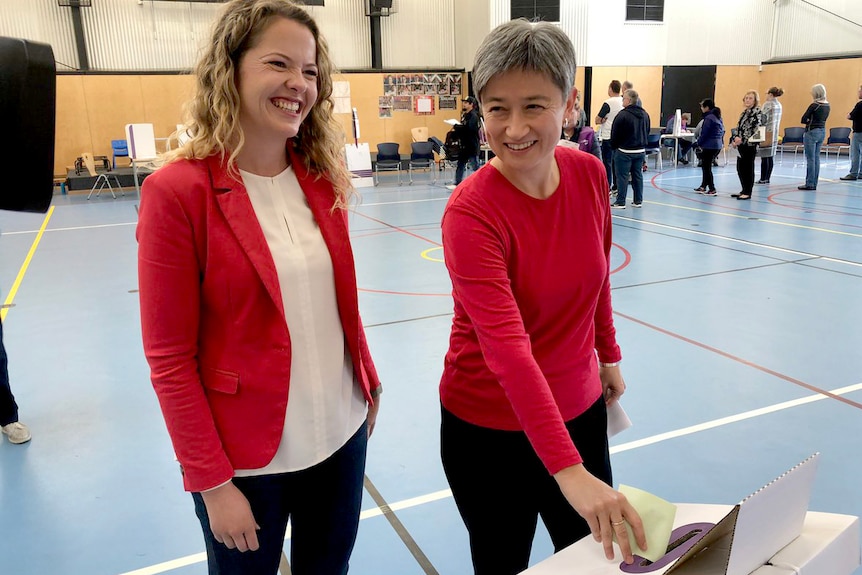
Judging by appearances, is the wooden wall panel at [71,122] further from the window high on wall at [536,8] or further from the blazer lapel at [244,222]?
the blazer lapel at [244,222]

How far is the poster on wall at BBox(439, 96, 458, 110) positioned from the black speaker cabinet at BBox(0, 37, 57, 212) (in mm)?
17603

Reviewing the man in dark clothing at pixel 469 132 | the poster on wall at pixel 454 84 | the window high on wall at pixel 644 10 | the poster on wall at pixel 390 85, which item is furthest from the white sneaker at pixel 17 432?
the window high on wall at pixel 644 10

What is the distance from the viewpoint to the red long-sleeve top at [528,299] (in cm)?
121

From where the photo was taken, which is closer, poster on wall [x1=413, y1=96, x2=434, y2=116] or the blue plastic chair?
the blue plastic chair

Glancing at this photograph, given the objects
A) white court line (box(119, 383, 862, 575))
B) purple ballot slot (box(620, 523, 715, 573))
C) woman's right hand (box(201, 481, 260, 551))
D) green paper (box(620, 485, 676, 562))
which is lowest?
white court line (box(119, 383, 862, 575))

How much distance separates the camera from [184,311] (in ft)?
4.08

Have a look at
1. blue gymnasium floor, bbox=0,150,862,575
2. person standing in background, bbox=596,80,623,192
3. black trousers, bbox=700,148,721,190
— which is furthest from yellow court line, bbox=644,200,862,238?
black trousers, bbox=700,148,721,190

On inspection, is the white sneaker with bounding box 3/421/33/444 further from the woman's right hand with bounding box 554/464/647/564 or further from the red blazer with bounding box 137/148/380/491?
the woman's right hand with bounding box 554/464/647/564

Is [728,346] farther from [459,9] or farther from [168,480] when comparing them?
[459,9]

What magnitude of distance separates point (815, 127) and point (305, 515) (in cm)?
1225

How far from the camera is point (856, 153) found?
1217cm

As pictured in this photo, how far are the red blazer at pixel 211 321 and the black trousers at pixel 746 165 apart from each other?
10.9m

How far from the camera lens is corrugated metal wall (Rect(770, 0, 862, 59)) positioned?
17312 mm

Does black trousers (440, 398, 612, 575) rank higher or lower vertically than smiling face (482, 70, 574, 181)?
lower
